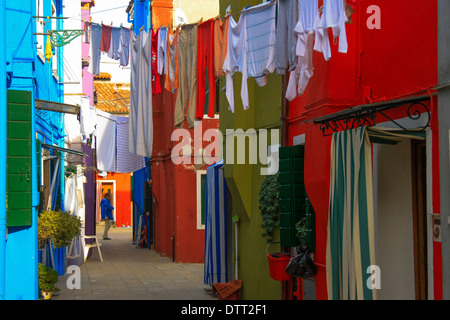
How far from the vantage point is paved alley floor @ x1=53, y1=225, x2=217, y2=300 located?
43.5ft

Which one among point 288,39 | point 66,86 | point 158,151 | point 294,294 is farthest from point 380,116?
point 158,151

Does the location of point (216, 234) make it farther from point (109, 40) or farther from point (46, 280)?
point (109, 40)

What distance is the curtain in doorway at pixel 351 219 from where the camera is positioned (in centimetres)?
654

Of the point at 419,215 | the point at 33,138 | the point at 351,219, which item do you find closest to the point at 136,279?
the point at 33,138

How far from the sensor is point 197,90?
33.9ft

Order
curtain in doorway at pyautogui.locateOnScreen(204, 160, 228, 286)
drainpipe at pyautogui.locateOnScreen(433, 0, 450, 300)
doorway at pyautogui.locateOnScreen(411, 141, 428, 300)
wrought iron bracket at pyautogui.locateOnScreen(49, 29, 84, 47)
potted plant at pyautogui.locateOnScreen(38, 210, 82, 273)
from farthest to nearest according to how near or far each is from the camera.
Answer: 1. curtain in doorway at pyautogui.locateOnScreen(204, 160, 228, 286)
2. potted plant at pyautogui.locateOnScreen(38, 210, 82, 273)
3. wrought iron bracket at pyautogui.locateOnScreen(49, 29, 84, 47)
4. doorway at pyautogui.locateOnScreen(411, 141, 428, 300)
5. drainpipe at pyautogui.locateOnScreen(433, 0, 450, 300)

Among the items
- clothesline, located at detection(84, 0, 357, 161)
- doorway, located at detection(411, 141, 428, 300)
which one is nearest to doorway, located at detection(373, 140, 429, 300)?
doorway, located at detection(411, 141, 428, 300)

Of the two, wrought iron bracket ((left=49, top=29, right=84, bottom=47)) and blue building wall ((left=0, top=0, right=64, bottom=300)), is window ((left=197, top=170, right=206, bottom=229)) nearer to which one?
wrought iron bracket ((left=49, top=29, right=84, bottom=47))

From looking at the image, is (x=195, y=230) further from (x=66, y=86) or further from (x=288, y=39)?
(x=288, y=39)

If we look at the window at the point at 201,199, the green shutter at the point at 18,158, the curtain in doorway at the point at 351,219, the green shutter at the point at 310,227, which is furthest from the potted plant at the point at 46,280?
the window at the point at 201,199

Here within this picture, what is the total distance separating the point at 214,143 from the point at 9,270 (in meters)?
10.2

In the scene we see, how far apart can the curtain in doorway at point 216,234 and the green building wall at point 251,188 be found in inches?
39.9

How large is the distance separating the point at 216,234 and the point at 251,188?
213 cm

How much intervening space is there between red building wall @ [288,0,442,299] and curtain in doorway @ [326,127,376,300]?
66cm
